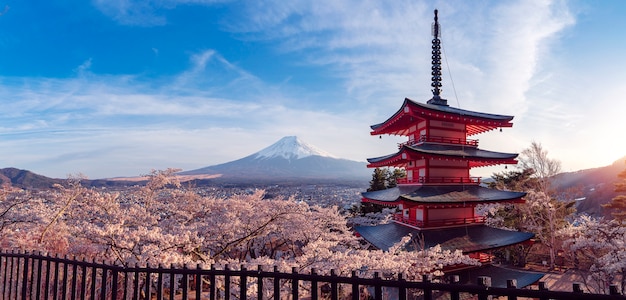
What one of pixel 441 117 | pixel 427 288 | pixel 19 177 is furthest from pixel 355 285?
pixel 19 177

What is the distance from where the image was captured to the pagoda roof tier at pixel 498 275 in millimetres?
10320

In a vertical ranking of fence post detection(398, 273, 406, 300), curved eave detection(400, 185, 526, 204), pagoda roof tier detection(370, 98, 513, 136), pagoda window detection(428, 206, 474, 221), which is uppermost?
pagoda roof tier detection(370, 98, 513, 136)

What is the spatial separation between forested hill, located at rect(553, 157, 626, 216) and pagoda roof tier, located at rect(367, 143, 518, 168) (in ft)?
82.1

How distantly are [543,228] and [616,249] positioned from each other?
869 centimetres

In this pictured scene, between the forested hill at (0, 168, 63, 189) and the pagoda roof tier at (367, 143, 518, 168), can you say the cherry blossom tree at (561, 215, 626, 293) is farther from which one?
the forested hill at (0, 168, 63, 189)

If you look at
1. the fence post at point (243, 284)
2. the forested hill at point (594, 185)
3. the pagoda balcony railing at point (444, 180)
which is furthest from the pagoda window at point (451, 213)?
the forested hill at point (594, 185)

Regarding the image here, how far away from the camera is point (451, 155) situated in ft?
37.6

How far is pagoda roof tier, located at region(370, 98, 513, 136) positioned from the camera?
11773 millimetres

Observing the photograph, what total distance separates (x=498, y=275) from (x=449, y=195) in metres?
3.23

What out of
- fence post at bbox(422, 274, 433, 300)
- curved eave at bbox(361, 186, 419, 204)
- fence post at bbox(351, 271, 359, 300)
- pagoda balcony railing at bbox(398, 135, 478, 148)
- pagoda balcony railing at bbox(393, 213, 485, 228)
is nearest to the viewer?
fence post at bbox(422, 274, 433, 300)

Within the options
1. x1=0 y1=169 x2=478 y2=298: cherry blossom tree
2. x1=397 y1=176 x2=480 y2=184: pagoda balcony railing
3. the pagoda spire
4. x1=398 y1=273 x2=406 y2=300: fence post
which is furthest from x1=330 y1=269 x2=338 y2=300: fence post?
the pagoda spire

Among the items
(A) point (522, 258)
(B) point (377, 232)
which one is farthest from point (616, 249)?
(B) point (377, 232)

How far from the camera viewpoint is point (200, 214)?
15.5 metres

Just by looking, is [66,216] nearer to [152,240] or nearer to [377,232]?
[152,240]
